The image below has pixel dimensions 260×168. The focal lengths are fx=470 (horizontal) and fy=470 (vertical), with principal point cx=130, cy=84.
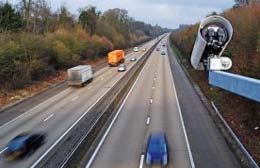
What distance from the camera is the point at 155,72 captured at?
280 ft

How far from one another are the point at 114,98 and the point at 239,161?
2497 centimetres

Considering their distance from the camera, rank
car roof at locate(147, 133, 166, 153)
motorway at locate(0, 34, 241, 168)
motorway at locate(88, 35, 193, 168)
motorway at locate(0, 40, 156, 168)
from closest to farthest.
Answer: car roof at locate(147, 133, 166, 153) → motorway at locate(88, 35, 193, 168) → motorway at locate(0, 34, 241, 168) → motorway at locate(0, 40, 156, 168)

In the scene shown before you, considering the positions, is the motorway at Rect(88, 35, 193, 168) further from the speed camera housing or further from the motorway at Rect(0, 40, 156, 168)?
the speed camera housing

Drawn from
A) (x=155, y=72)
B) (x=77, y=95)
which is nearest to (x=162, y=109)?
(x=77, y=95)

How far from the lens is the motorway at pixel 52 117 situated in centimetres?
3197

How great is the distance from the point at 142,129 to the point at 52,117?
384 inches

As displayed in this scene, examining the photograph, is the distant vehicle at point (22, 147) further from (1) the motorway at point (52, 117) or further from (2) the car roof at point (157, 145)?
(2) the car roof at point (157, 145)

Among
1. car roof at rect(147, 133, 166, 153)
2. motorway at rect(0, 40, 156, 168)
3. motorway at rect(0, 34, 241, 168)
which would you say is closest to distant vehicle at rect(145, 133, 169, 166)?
car roof at rect(147, 133, 166, 153)

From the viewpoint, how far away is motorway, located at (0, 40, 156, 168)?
3197 centimetres

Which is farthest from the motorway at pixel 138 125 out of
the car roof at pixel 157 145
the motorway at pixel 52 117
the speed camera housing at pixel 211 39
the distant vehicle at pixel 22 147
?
the speed camera housing at pixel 211 39

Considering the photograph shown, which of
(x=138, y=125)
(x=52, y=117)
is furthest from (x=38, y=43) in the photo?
(x=138, y=125)

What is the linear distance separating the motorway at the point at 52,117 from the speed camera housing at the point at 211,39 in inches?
596

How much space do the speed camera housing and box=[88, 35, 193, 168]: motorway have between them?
1221cm

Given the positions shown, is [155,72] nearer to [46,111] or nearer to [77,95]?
[77,95]
